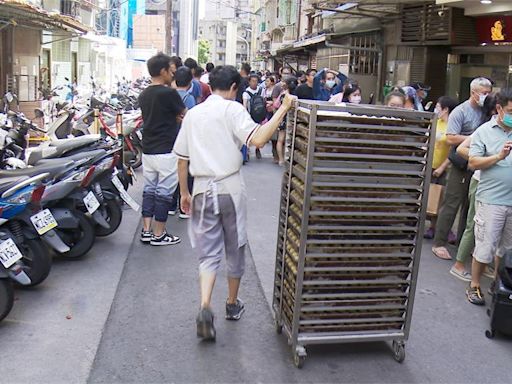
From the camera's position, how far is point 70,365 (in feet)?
12.3

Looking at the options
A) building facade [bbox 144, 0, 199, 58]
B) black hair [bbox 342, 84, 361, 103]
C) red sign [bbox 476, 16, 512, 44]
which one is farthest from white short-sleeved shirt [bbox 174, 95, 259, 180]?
building facade [bbox 144, 0, 199, 58]

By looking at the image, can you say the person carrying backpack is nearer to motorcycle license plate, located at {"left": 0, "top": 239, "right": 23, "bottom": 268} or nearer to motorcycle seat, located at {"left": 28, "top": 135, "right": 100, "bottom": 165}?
motorcycle seat, located at {"left": 28, "top": 135, "right": 100, "bottom": 165}

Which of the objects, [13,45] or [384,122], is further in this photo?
[13,45]

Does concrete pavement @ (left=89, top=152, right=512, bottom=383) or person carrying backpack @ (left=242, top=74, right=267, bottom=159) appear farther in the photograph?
person carrying backpack @ (left=242, top=74, right=267, bottom=159)

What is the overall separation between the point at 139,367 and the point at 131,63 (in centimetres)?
4097

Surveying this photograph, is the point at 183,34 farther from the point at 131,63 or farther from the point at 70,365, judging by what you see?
the point at 70,365

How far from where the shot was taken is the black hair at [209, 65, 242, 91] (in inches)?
162

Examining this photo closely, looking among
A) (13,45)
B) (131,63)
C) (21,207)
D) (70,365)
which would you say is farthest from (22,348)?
(131,63)

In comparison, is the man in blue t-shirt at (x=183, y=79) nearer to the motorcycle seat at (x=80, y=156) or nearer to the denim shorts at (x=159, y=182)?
the denim shorts at (x=159, y=182)

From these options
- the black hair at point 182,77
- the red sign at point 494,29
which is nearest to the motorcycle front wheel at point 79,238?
the black hair at point 182,77

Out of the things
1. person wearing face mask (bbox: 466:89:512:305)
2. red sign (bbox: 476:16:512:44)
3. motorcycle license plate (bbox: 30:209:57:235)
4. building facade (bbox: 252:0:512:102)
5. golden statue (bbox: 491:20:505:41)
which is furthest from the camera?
building facade (bbox: 252:0:512:102)

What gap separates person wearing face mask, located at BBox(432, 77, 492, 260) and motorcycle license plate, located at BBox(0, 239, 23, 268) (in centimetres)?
408

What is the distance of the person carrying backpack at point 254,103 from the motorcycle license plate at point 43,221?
702cm

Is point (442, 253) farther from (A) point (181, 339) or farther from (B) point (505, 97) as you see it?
(A) point (181, 339)
